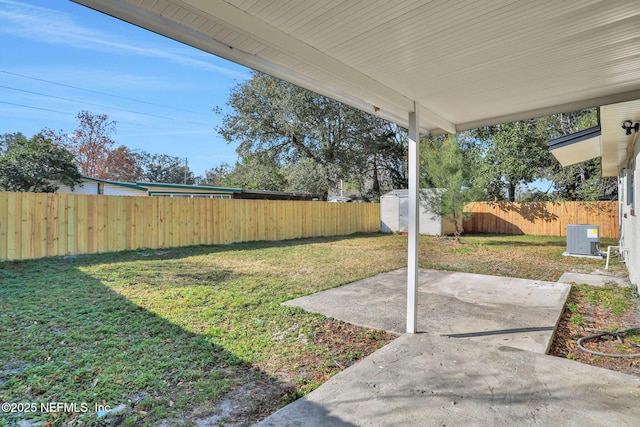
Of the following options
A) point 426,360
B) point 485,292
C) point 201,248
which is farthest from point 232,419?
point 201,248

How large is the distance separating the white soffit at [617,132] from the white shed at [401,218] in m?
7.13

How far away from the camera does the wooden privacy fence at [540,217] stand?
13.1 meters

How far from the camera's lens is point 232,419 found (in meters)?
2.01

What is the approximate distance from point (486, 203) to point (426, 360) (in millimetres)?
15566

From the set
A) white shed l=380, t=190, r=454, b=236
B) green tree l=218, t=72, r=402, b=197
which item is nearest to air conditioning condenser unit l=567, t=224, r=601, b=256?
white shed l=380, t=190, r=454, b=236

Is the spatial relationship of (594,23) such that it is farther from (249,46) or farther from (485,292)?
(485,292)

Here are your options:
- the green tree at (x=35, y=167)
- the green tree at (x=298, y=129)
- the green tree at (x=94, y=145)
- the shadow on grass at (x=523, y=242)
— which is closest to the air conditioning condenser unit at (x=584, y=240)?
the shadow on grass at (x=523, y=242)

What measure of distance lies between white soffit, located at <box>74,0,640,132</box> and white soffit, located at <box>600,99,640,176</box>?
1.06 m

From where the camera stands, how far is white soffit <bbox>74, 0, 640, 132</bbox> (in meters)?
1.78

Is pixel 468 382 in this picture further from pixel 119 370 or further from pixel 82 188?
pixel 82 188

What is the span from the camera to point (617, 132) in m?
→ 5.06

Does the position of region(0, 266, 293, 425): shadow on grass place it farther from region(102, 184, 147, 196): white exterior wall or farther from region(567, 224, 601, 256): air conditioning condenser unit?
region(102, 184, 147, 196): white exterior wall

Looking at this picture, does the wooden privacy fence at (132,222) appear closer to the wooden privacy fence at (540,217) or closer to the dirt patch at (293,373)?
the dirt patch at (293,373)

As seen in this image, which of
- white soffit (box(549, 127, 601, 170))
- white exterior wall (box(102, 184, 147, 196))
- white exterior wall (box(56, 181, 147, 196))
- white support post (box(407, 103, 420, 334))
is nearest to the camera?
white support post (box(407, 103, 420, 334))
